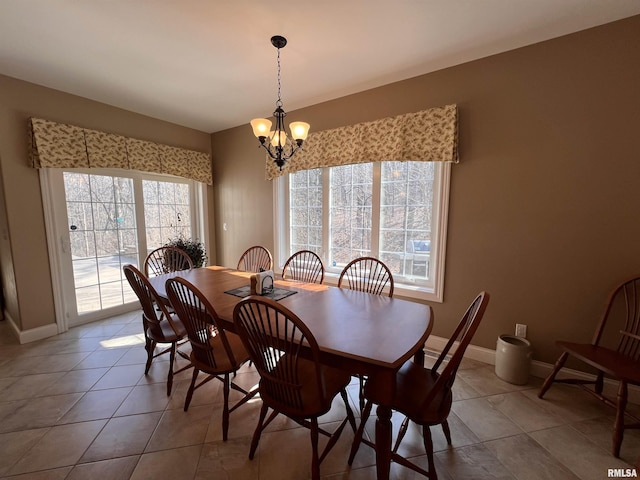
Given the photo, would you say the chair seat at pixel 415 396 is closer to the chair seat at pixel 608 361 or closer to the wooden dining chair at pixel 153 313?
the chair seat at pixel 608 361

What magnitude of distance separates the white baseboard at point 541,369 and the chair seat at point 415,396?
122 centimetres

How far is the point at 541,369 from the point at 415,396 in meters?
1.62

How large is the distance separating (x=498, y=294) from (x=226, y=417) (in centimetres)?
231

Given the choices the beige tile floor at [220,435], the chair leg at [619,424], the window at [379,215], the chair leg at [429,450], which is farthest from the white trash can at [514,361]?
the chair leg at [429,450]

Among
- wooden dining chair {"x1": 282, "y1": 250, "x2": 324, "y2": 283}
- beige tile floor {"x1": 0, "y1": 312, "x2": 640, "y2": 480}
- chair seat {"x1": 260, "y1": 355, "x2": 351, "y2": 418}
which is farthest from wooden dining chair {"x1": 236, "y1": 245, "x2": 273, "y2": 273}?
chair seat {"x1": 260, "y1": 355, "x2": 351, "y2": 418}

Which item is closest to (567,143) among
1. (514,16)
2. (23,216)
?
(514,16)

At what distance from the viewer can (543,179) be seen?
2.05 meters

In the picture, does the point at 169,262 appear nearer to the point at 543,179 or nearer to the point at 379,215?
the point at 379,215

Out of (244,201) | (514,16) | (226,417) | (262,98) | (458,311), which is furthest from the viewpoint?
(244,201)

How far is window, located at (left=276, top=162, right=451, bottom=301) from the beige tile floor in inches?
41.4

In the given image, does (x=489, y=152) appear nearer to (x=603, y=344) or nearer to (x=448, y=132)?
(x=448, y=132)

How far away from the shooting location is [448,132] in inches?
91.2

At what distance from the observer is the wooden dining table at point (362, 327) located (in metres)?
1.11

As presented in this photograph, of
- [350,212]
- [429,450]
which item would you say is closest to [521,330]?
[429,450]
